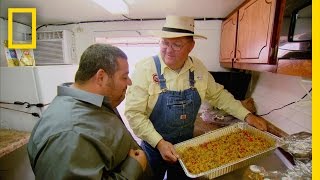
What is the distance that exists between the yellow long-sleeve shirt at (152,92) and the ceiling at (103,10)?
28.6 inches

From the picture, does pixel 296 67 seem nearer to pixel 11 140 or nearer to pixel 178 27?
pixel 178 27

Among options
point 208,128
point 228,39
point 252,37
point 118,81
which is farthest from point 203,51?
point 118,81

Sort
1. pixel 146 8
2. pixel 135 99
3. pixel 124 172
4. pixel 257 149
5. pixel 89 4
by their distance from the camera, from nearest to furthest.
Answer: pixel 124 172, pixel 257 149, pixel 135 99, pixel 89 4, pixel 146 8

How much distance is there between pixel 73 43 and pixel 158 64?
193 cm

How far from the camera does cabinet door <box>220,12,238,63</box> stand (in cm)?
224

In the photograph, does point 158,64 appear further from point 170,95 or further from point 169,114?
point 169,114

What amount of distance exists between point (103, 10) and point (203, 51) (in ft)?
4.56

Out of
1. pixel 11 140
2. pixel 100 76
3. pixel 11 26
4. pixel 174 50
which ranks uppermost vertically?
pixel 11 26

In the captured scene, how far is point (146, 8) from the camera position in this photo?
2.36 meters

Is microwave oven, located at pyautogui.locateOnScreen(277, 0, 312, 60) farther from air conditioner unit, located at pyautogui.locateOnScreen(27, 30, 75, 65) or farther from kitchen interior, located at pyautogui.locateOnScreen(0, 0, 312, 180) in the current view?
air conditioner unit, located at pyautogui.locateOnScreen(27, 30, 75, 65)

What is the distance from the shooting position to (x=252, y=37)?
5.55 feet

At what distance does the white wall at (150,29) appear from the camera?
2.90m

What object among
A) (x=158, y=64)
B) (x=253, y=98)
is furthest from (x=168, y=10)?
(x=253, y=98)

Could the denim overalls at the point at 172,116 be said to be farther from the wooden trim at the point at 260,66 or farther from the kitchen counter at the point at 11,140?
the kitchen counter at the point at 11,140
